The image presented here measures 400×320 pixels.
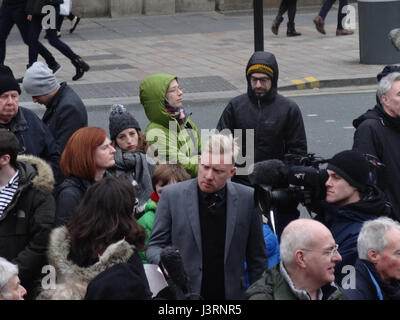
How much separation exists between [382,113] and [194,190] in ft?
6.48

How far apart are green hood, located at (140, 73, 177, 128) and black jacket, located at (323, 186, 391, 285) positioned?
73.7 inches

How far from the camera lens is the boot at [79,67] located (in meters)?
15.5

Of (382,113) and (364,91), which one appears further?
(364,91)

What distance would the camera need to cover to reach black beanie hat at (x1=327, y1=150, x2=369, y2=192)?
6.00 meters

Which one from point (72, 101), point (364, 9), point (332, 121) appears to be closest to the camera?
point (72, 101)

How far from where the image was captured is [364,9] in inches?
637

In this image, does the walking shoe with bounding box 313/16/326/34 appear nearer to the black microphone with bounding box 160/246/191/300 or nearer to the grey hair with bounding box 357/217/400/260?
the grey hair with bounding box 357/217/400/260

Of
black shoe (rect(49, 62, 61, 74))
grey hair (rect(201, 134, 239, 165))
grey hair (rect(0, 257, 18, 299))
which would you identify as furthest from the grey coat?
black shoe (rect(49, 62, 61, 74))

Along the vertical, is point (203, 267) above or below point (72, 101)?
below

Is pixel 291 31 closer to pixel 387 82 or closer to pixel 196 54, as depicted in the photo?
pixel 196 54

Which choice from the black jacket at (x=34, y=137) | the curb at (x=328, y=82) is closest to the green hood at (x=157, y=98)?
the black jacket at (x=34, y=137)

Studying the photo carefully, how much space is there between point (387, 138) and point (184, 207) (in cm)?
201

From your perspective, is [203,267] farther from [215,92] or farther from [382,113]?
[215,92]
